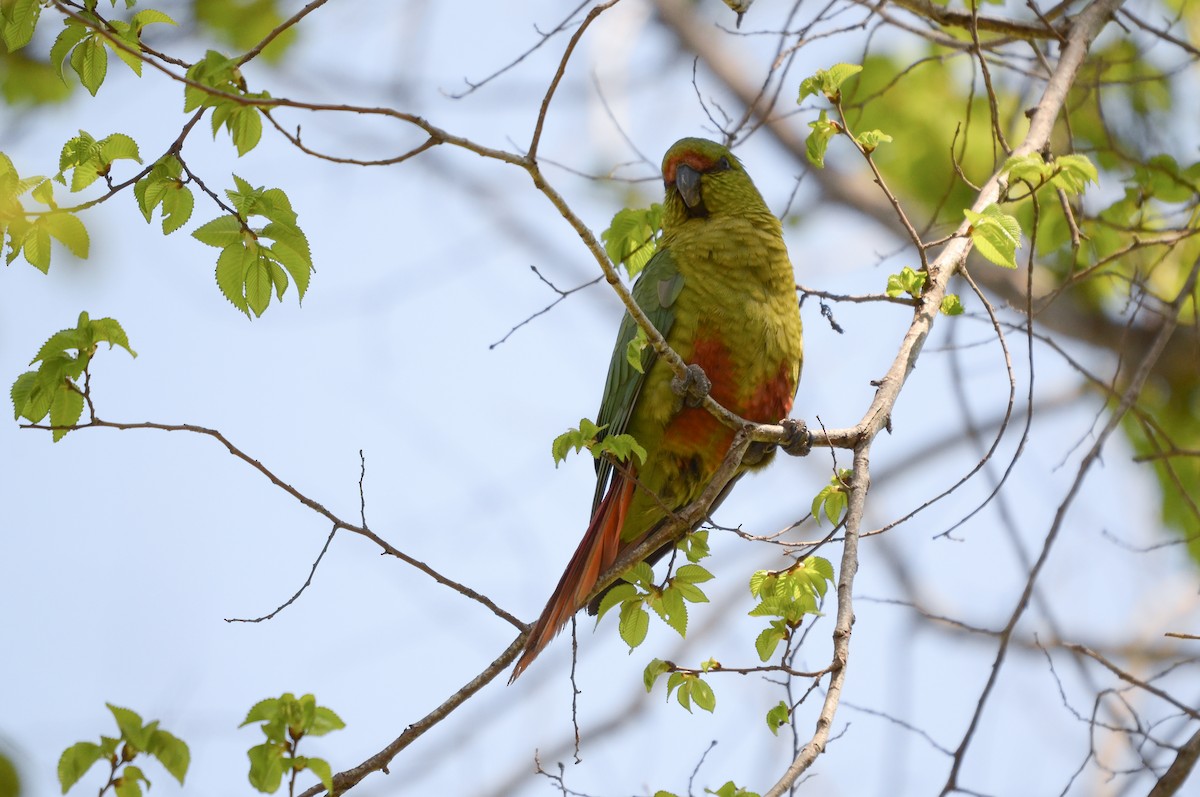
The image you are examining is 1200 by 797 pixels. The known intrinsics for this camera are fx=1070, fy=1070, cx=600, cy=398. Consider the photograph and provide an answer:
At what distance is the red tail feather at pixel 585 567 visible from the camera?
2779 millimetres

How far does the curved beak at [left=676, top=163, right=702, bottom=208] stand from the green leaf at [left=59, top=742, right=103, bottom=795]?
2.70 meters

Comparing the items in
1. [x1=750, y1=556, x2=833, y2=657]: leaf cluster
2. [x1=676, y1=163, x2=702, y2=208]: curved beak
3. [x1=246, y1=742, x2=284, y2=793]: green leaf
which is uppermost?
A: [x1=676, y1=163, x2=702, y2=208]: curved beak

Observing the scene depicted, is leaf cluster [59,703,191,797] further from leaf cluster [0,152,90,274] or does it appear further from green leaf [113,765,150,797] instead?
leaf cluster [0,152,90,274]

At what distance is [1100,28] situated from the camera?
3.48 meters

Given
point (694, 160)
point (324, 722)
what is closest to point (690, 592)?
point (324, 722)

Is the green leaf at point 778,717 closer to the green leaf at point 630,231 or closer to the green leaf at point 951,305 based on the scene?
the green leaf at point 951,305

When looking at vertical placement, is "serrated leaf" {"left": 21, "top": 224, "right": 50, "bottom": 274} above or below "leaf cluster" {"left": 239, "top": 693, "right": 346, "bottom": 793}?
above

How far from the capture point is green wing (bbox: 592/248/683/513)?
359 centimetres

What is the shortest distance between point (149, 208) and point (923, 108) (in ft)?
15.2

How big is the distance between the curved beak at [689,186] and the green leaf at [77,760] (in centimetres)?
270

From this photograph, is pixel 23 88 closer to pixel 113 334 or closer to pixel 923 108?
pixel 113 334

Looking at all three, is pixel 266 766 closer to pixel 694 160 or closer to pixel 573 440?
pixel 573 440

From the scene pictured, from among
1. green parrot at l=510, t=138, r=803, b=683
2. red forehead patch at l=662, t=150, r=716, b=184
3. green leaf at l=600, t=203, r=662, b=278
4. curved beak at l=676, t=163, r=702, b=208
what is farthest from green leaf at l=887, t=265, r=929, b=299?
red forehead patch at l=662, t=150, r=716, b=184

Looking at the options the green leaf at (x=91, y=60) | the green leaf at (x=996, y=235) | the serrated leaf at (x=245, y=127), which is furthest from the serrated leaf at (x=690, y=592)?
the green leaf at (x=91, y=60)
